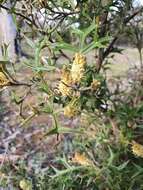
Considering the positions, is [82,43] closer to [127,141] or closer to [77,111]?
[77,111]

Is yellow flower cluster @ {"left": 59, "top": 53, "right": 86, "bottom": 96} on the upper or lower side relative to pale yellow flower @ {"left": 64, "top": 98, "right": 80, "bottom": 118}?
upper

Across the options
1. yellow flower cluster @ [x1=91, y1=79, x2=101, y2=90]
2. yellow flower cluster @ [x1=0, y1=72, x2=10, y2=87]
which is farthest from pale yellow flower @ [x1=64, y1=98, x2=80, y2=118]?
yellow flower cluster @ [x1=0, y1=72, x2=10, y2=87]

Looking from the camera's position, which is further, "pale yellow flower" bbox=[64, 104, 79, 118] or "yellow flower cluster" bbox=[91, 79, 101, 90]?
"pale yellow flower" bbox=[64, 104, 79, 118]

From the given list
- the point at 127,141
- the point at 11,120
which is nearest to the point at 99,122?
the point at 127,141

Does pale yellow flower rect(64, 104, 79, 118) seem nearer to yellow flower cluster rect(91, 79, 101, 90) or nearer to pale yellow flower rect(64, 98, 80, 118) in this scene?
pale yellow flower rect(64, 98, 80, 118)

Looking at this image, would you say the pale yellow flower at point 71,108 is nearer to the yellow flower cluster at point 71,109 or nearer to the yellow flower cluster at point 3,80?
the yellow flower cluster at point 71,109

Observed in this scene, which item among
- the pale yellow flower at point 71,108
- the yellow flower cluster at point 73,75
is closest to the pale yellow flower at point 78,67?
the yellow flower cluster at point 73,75

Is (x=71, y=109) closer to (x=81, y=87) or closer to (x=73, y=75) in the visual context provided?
(x=81, y=87)
